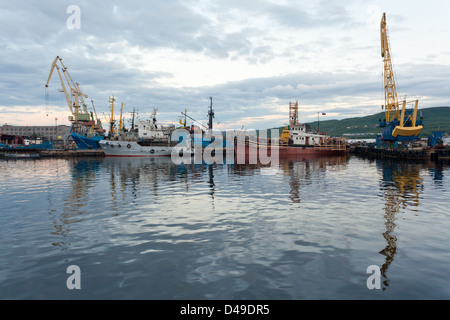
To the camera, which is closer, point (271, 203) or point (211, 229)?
point (211, 229)

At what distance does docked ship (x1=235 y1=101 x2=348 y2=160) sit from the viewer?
77.8 metres

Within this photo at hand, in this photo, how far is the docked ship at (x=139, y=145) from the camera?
85562 millimetres

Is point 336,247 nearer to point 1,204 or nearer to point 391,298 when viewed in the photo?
point 391,298

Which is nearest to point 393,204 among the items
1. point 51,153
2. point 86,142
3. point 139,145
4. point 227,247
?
point 227,247

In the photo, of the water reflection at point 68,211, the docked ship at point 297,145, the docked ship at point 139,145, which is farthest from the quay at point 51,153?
the water reflection at point 68,211

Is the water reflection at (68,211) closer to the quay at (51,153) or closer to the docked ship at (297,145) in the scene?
the docked ship at (297,145)

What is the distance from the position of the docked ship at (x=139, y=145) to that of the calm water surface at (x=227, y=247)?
222ft

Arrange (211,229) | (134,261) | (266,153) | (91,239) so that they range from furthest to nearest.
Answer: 1. (266,153)
2. (211,229)
3. (91,239)
4. (134,261)

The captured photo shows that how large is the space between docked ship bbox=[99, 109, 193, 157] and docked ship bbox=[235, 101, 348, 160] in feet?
84.0

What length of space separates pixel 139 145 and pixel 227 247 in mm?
82176
